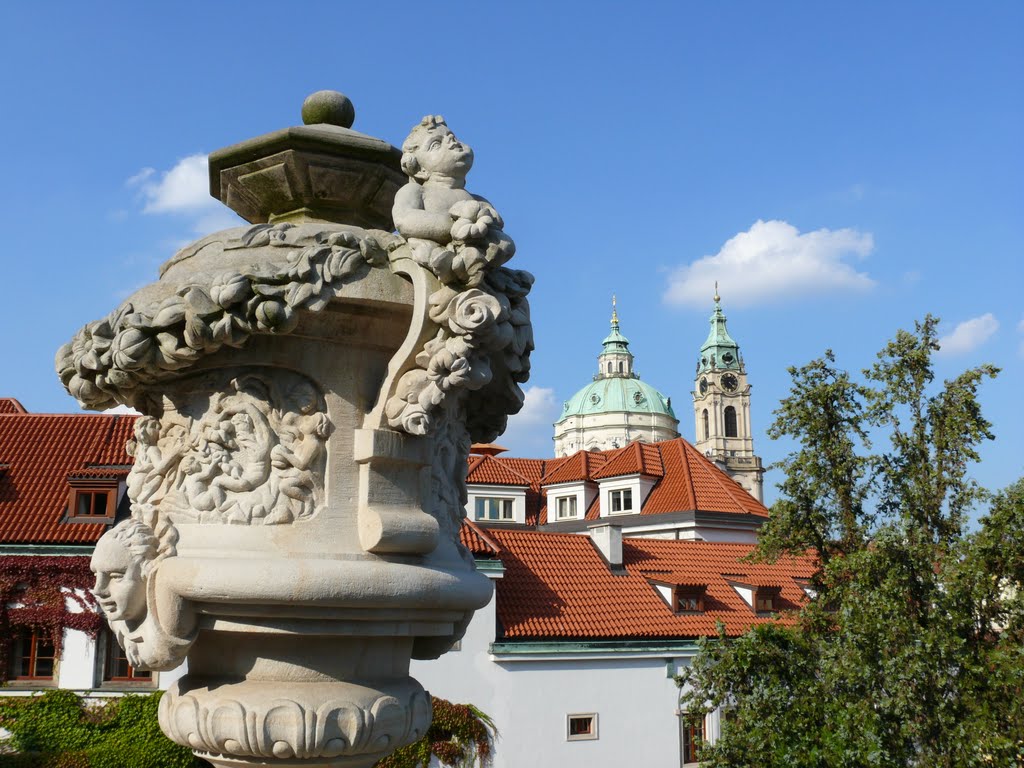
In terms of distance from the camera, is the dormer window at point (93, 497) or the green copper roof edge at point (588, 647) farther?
the green copper roof edge at point (588, 647)

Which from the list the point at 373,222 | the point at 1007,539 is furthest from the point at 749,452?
the point at 373,222

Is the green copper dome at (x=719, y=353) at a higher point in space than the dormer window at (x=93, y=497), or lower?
higher

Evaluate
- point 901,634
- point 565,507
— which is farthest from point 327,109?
point 565,507

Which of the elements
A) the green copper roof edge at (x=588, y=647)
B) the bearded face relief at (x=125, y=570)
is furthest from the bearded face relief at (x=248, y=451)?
the green copper roof edge at (x=588, y=647)

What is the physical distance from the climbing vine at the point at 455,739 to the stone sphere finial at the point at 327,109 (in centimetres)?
1580

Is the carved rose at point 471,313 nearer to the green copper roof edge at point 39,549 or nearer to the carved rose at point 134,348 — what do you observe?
the carved rose at point 134,348

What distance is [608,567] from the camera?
23.1 m

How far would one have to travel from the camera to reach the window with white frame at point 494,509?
34.6 m

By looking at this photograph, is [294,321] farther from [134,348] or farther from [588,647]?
[588,647]

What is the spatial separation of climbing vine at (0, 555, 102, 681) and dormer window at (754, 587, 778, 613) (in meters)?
16.0

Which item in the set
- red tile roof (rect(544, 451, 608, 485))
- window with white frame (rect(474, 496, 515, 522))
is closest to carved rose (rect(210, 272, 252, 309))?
window with white frame (rect(474, 496, 515, 522))

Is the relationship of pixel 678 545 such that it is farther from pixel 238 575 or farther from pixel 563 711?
pixel 238 575

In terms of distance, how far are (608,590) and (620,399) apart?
92.9 meters

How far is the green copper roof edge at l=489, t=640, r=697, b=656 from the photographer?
19.3 metres
